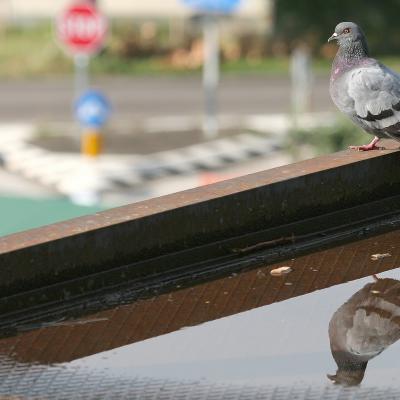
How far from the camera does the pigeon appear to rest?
563cm

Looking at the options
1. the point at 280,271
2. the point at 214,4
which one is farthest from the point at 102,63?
the point at 280,271

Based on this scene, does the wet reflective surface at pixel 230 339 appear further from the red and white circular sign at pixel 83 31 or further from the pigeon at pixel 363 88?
the red and white circular sign at pixel 83 31

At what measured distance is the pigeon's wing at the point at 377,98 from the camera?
18.5ft

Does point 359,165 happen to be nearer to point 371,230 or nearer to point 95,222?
point 371,230

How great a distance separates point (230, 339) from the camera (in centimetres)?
398

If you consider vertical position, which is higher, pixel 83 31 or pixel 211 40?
pixel 83 31

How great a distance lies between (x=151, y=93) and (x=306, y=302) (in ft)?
85.5

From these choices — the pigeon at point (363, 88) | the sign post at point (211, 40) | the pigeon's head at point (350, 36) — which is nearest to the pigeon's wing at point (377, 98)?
the pigeon at point (363, 88)

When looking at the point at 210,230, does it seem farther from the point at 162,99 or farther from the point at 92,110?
the point at 162,99

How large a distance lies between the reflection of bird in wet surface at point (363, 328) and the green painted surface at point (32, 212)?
2852 millimetres

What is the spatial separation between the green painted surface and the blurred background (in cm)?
1

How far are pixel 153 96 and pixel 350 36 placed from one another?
23674mm

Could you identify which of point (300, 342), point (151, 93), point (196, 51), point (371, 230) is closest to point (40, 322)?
point (300, 342)

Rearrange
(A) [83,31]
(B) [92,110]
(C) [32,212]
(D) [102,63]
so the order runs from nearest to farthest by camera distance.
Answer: (C) [32,212] < (B) [92,110] < (A) [83,31] < (D) [102,63]
